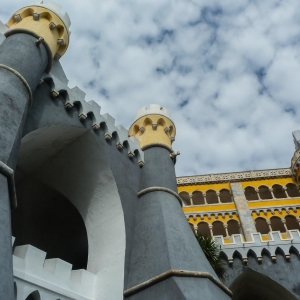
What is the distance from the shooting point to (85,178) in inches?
380

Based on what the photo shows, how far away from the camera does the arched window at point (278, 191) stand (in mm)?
30297

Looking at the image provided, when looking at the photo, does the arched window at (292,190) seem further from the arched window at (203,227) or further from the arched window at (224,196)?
the arched window at (203,227)

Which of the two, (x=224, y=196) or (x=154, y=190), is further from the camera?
(x=224, y=196)

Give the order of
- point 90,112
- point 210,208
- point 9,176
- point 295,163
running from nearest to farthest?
point 9,176
point 90,112
point 210,208
point 295,163

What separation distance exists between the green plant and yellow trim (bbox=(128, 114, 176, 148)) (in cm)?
334

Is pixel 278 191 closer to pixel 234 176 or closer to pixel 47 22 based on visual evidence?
pixel 234 176

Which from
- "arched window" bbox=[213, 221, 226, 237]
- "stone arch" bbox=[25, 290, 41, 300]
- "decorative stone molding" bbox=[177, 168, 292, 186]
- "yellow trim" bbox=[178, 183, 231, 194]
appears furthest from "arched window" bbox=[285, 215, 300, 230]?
"stone arch" bbox=[25, 290, 41, 300]

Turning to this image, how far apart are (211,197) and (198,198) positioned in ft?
3.43

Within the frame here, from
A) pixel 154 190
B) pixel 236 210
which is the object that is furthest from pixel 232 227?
pixel 154 190

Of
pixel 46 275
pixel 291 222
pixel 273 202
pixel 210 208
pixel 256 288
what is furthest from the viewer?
pixel 210 208

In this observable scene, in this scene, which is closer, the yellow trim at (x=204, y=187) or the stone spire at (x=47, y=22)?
the stone spire at (x=47, y=22)

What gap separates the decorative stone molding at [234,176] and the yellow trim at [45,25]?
21.3m

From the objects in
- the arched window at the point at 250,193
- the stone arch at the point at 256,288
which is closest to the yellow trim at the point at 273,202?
the arched window at the point at 250,193

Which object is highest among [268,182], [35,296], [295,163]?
[295,163]
